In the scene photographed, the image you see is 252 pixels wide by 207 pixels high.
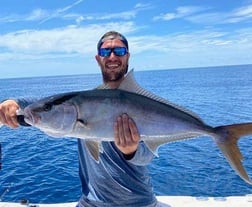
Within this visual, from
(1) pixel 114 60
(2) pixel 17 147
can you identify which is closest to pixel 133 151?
(1) pixel 114 60

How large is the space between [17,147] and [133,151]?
52.2ft

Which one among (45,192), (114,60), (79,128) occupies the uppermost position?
(114,60)

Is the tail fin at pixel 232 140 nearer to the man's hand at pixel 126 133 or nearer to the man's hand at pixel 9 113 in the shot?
the man's hand at pixel 126 133

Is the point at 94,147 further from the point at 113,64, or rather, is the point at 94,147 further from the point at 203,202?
the point at 203,202

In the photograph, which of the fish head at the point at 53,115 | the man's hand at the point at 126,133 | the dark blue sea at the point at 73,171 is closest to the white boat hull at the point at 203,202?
the man's hand at the point at 126,133

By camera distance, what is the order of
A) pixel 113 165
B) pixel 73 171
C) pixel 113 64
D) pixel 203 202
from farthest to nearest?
1. pixel 73 171
2. pixel 203 202
3. pixel 113 64
4. pixel 113 165

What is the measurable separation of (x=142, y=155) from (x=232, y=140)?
0.86 m

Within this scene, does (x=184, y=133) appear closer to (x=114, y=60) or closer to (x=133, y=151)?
(x=133, y=151)

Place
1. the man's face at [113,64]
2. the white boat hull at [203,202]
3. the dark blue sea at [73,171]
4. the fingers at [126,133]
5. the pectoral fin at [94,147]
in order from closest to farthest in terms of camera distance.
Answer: the fingers at [126,133] < the pectoral fin at [94,147] < the man's face at [113,64] < the white boat hull at [203,202] < the dark blue sea at [73,171]

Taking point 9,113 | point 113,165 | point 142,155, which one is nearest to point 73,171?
point 113,165

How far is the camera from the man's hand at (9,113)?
123 inches

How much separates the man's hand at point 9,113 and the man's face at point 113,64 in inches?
41.6

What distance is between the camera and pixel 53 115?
3002 mm

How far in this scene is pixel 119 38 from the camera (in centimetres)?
389
